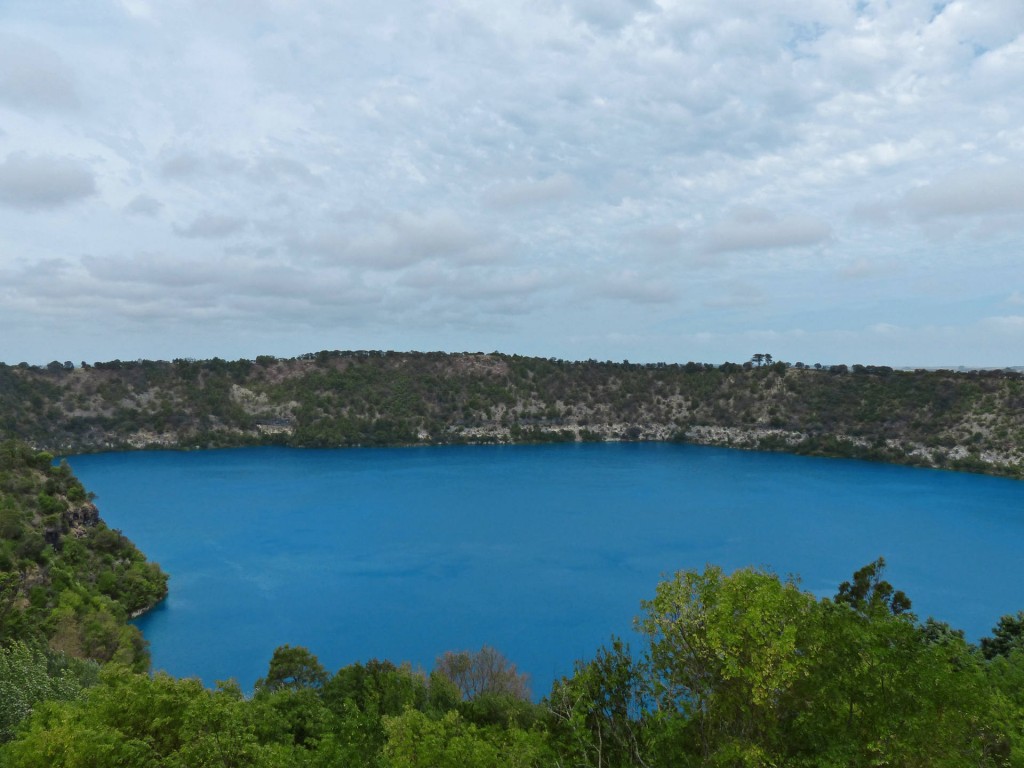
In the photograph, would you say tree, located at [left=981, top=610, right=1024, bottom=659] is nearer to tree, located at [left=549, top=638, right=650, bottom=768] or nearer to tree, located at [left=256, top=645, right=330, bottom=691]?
tree, located at [left=549, top=638, right=650, bottom=768]

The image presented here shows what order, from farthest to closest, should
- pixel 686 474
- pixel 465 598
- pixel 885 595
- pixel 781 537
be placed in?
pixel 686 474 → pixel 781 537 → pixel 465 598 → pixel 885 595

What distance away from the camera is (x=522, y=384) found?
14700cm

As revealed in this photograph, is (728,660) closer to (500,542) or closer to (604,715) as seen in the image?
(604,715)

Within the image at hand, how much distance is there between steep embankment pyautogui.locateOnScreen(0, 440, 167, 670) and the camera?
30.8m

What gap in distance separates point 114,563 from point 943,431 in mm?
120077

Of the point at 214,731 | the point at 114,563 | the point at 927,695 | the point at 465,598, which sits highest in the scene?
the point at 927,695

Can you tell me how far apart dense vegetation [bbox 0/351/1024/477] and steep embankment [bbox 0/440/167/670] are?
279 ft

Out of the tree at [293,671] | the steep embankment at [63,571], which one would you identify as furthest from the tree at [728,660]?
the steep embankment at [63,571]

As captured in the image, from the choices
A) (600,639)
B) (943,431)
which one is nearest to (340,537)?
(600,639)

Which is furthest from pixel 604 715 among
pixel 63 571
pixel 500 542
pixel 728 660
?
pixel 500 542

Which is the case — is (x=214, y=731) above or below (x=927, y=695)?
below

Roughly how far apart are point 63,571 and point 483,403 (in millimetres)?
→ 107083

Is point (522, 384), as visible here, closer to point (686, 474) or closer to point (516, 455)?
point (516, 455)

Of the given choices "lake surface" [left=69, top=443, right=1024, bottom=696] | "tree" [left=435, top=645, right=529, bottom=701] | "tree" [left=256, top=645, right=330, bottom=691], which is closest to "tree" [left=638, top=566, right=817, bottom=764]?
"tree" [left=435, top=645, right=529, bottom=701]
